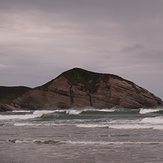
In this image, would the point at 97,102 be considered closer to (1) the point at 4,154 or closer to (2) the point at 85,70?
(2) the point at 85,70

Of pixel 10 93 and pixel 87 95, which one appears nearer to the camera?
pixel 87 95

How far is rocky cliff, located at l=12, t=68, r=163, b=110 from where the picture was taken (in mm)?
82125

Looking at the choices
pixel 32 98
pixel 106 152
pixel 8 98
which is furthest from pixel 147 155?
pixel 8 98

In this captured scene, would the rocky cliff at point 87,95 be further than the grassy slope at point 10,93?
No

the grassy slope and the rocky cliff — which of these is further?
the grassy slope

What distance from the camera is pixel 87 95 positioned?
Result: 84938 millimetres

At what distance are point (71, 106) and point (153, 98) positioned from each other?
2117 cm

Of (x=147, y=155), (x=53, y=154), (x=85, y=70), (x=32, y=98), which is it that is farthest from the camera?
(x=85, y=70)

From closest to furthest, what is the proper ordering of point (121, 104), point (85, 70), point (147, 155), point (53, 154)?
point (147, 155)
point (53, 154)
point (121, 104)
point (85, 70)

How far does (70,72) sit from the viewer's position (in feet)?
302

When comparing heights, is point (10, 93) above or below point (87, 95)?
above

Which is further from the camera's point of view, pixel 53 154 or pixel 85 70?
pixel 85 70

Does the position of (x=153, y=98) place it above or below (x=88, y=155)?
above

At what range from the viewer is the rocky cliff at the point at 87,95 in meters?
82.1
